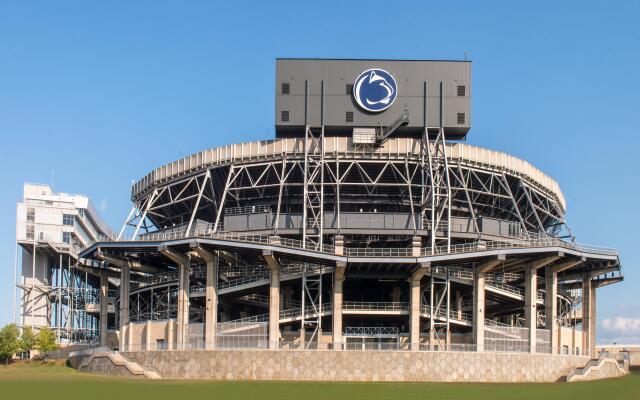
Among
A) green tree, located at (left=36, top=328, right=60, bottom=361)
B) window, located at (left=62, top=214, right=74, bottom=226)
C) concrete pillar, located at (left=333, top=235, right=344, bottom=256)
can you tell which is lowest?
green tree, located at (left=36, top=328, right=60, bottom=361)

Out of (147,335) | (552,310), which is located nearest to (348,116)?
(552,310)

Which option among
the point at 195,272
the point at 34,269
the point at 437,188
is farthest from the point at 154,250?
the point at 34,269

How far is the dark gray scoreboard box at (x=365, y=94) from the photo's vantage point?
95.4 meters

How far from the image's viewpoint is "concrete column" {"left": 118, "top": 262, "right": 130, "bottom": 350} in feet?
298

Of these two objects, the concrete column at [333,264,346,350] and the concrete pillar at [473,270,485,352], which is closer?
the concrete column at [333,264,346,350]

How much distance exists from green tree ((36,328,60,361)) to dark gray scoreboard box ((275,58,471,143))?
4194 cm

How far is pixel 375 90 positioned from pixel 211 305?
28.5 m

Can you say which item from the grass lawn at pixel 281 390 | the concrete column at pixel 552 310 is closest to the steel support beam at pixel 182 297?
the grass lawn at pixel 281 390

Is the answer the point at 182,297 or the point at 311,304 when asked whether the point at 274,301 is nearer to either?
the point at 311,304

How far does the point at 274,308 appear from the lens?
274ft

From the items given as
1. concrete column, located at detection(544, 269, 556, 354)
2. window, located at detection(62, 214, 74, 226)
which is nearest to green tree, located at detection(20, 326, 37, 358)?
window, located at detection(62, 214, 74, 226)

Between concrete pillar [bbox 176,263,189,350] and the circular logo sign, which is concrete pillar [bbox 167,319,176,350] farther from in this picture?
the circular logo sign

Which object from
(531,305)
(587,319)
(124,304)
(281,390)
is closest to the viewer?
(281,390)

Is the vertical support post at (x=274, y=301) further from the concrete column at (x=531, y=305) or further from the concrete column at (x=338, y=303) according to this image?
the concrete column at (x=531, y=305)
